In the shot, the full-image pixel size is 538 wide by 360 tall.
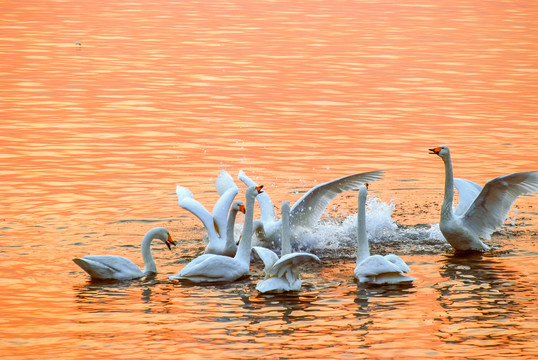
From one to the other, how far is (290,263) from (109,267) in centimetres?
224

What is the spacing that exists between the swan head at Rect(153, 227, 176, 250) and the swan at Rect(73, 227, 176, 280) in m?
0.04

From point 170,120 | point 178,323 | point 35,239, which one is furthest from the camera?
point 170,120

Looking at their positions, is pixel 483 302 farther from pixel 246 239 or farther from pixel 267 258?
pixel 246 239

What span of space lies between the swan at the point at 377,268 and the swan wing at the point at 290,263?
88 centimetres

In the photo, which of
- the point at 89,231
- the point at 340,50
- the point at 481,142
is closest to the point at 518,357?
the point at 89,231

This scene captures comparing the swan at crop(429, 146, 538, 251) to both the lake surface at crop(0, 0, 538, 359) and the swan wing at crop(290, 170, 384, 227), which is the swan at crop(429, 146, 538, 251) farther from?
the swan wing at crop(290, 170, 384, 227)

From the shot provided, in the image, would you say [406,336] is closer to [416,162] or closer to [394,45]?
[416,162]

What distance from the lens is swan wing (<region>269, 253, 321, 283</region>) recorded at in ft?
36.6

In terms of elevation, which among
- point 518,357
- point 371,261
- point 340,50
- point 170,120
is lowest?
point 518,357

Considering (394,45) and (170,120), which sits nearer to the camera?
(170,120)

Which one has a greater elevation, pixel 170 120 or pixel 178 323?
pixel 170 120

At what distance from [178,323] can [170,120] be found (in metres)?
12.2

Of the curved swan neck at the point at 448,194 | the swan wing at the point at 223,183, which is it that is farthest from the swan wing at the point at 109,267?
the curved swan neck at the point at 448,194

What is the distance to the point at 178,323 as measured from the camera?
35.1ft
